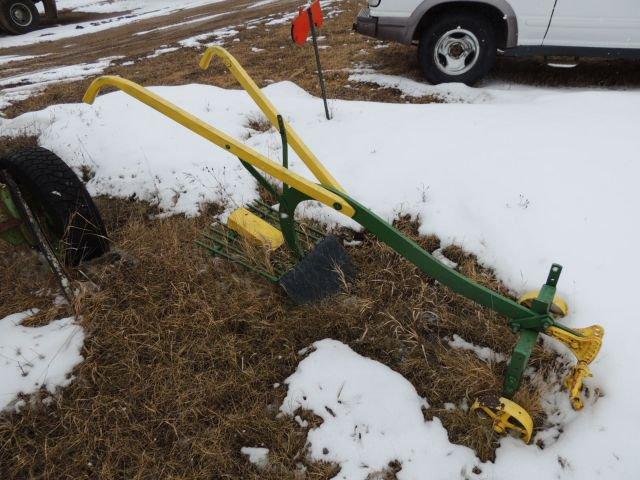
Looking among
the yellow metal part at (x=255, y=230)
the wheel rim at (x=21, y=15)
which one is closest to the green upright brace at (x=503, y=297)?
the yellow metal part at (x=255, y=230)

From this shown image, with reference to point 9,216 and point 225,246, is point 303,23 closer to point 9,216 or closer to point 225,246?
point 225,246

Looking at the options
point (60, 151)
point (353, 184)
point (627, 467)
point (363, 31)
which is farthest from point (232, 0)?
point (627, 467)

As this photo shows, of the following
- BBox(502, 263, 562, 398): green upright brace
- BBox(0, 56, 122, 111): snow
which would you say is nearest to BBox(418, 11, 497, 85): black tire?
BBox(502, 263, 562, 398): green upright brace

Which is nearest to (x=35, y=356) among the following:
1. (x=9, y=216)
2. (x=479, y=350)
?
(x=9, y=216)

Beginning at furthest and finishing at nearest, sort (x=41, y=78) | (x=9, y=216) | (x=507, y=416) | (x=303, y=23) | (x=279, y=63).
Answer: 1. (x=41, y=78)
2. (x=279, y=63)
3. (x=303, y=23)
4. (x=9, y=216)
5. (x=507, y=416)

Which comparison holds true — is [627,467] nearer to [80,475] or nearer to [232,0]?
[80,475]

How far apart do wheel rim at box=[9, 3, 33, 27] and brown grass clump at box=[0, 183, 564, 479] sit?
14932 mm

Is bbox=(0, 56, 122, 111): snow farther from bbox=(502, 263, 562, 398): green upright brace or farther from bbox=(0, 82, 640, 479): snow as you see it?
bbox=(502, 263, 562, 398): green upright brace

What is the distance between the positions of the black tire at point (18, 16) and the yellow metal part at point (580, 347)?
690 inches

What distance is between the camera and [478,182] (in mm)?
3143

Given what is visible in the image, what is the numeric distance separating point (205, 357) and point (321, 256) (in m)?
0.87

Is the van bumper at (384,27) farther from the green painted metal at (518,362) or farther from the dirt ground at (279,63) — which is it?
the green painted metal at (518,362)

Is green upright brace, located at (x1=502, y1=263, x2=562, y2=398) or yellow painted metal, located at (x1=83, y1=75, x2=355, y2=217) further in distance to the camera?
yellow painted metal, located at (x1=83, y1=75, x2=355, y2=217)

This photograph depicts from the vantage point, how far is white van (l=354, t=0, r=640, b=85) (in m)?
4.30
